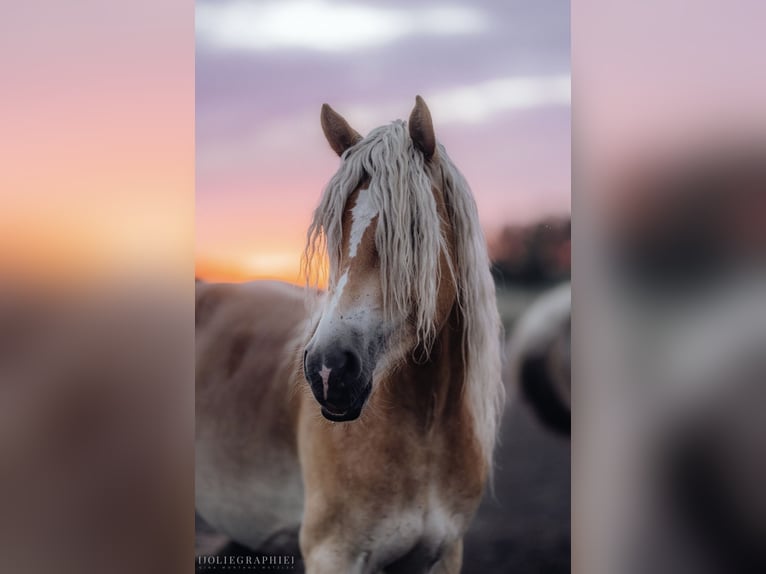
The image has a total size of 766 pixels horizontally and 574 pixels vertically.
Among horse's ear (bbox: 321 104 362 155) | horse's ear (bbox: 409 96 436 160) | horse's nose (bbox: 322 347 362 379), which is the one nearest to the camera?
horse's nose (bbox: 322 347 362 379)

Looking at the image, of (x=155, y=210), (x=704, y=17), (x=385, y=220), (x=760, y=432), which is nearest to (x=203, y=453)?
(x=155, y=210)

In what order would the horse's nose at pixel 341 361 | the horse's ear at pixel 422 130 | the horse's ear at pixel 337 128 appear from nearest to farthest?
1. the horse's nose at pixel 341 361
2. the horse's ear at pixel 422 130
3. the horse's ear at pixel 337 128

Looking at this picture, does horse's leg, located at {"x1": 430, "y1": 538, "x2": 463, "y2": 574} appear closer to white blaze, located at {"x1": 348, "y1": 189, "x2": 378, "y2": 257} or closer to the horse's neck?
the horse's neck

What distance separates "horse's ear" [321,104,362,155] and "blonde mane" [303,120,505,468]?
57mm

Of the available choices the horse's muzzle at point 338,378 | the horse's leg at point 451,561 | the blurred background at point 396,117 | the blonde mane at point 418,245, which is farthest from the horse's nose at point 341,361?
the horse's leg at point 451,561

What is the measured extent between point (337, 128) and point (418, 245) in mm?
404

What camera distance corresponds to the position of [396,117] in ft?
5.82

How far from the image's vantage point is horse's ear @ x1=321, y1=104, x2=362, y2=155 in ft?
5.68

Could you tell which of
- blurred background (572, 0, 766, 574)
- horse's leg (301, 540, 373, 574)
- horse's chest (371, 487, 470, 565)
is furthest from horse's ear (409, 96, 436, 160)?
horse's leg (301, 540, 373, 574)

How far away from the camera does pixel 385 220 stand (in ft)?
5.08

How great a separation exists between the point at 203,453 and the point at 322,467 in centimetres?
33

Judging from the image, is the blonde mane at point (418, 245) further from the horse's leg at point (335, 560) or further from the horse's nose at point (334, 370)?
the horse's leg at point (335, 560)

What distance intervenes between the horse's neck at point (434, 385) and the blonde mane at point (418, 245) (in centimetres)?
2

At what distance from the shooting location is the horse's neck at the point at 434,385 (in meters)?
1.67
